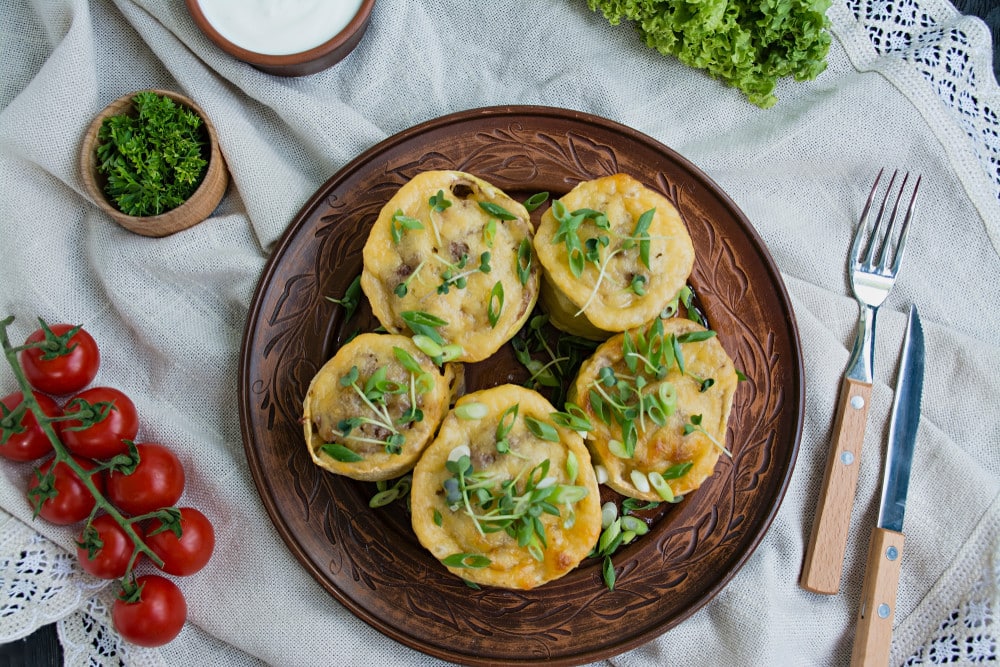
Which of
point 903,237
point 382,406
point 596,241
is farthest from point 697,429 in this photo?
point 903,237

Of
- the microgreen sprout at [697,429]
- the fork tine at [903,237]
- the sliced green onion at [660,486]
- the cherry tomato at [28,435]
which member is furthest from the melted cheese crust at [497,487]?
the fork tine at [903,237]

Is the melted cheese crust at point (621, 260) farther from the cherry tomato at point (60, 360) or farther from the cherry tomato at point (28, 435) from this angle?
the cherry tomato at point (28, 435)

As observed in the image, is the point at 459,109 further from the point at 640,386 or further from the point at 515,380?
the point at 640,386

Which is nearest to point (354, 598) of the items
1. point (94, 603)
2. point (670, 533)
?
point (94, 603)

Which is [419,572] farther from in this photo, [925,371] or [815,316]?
[925,371]

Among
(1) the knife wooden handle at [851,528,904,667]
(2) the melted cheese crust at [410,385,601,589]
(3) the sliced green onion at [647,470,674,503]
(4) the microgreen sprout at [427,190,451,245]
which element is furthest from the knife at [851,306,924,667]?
(4) the microgreen sprout at [427,190,451,245]

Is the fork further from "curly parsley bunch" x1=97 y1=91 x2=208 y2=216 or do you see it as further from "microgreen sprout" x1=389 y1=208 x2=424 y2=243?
"curly parsley bunch" x1=97 y1=91 x2=208 y2=216
